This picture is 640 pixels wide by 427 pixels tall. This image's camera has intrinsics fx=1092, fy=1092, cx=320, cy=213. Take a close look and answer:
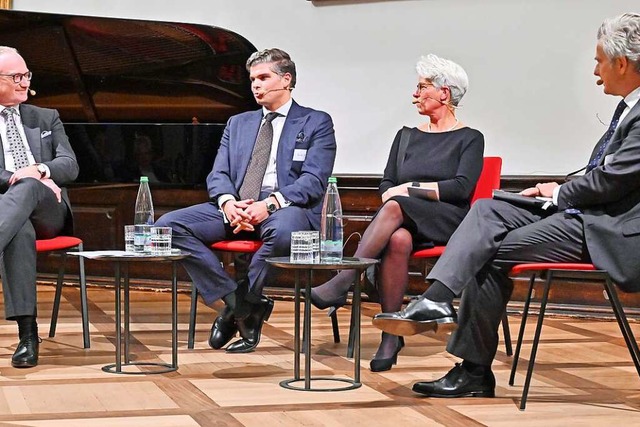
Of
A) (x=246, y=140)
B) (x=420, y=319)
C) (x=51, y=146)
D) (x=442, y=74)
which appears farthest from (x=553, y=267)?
(x=51, y=146)

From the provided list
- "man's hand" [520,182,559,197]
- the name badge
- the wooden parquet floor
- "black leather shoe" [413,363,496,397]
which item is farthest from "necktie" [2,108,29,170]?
"man's hand" [520,182,559,197]

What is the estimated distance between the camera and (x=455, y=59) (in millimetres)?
5953

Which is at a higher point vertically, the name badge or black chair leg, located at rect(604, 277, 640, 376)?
A: the name badge

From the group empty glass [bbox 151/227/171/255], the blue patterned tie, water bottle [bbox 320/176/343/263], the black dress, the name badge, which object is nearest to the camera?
the blue patterned tie

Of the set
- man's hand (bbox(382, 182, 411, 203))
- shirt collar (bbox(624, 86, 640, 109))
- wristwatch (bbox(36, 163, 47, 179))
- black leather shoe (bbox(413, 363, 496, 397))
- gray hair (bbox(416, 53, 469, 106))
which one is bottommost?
black leather shoe (bbox(413, 363, 496, 397))

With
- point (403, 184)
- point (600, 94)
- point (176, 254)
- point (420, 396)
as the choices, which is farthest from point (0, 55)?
point (600, 94)

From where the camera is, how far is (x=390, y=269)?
3.90 meters

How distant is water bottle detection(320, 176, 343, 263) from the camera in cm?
355

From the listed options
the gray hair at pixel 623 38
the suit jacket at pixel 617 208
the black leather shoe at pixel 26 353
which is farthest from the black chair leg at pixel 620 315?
the black leather shoe at pixel 26 353

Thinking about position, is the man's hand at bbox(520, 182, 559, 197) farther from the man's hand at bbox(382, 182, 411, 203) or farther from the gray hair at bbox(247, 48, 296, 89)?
the gray hair at bbox(247, 48, 296, 89)

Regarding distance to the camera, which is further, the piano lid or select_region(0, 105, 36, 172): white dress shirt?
the piano lid

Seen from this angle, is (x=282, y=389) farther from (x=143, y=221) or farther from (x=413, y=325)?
(x=143, y=221)

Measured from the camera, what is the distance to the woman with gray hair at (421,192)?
3.90 meters

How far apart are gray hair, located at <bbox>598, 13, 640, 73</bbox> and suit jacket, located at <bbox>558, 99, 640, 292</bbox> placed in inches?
6.4
